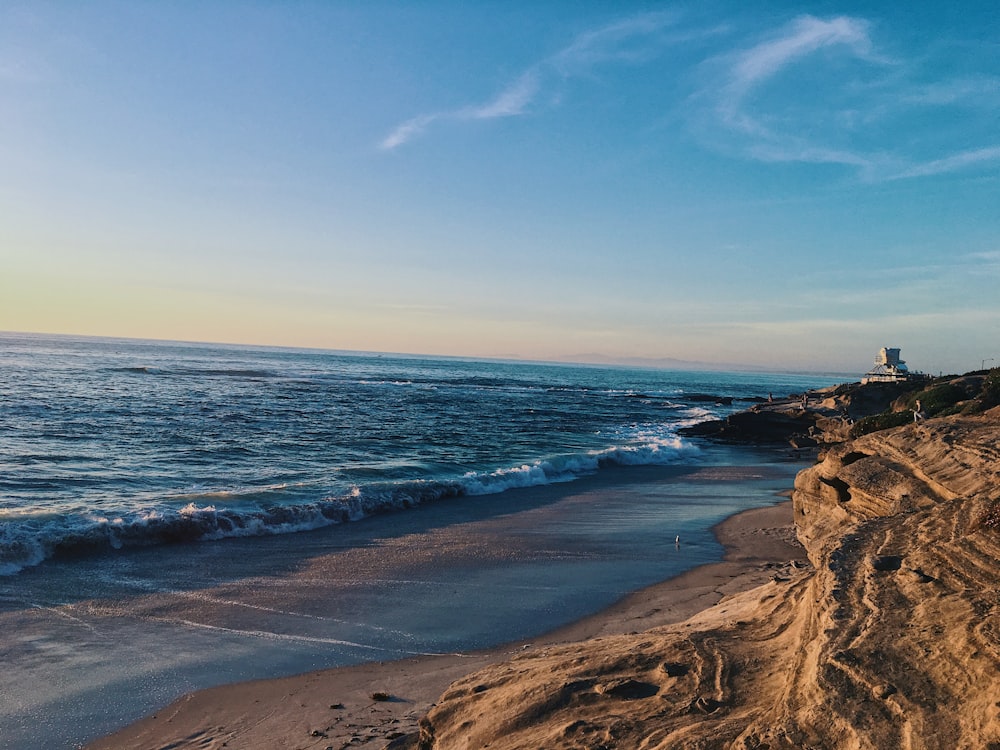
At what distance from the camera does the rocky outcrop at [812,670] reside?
3.60m

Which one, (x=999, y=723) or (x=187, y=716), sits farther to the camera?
(x=187, y=716)

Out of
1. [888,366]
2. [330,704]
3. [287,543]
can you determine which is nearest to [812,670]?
[330,704]

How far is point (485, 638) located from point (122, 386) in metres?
45.4

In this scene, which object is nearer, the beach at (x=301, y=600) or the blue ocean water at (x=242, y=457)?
the beach at (x=301, y=600)

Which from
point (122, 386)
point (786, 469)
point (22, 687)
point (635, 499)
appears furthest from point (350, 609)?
point (122, 386)

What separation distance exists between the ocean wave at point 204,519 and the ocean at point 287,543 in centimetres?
5

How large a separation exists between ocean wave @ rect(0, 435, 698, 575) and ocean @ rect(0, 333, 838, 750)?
50mm

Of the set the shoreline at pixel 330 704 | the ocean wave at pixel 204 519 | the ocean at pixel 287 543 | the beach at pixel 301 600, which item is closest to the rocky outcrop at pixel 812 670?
the shoreline at pixel 330 704

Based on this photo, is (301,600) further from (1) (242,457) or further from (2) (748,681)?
(1) (242,457)

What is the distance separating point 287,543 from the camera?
1315 cm

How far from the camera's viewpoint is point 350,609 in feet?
30.4

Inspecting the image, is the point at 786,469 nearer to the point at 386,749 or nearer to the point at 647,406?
the point at 386,749

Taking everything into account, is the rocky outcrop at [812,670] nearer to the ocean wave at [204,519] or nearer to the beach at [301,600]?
the beach at [301,600]

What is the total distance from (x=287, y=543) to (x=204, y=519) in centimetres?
197
